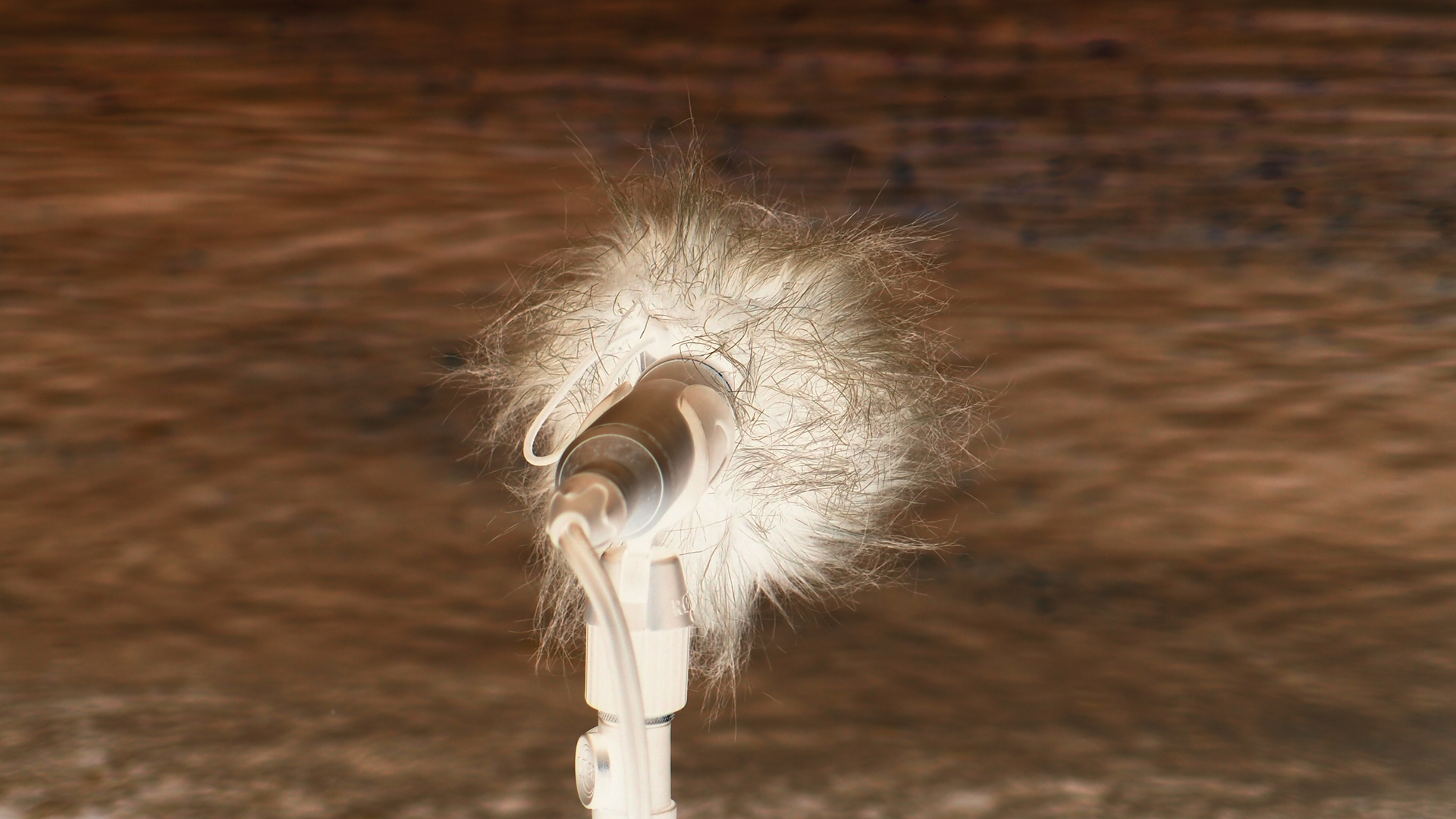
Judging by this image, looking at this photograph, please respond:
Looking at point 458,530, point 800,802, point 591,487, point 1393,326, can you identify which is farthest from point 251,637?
point 1393,326

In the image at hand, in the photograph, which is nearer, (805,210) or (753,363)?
(753,363)

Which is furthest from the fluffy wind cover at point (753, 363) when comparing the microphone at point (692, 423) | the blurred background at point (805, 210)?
the blurred background at point (805, 210)

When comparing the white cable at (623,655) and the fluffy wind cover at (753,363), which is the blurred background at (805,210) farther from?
the white cable at (623,655)

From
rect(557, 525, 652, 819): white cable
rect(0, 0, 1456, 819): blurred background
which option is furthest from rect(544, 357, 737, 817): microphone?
rect(0, 0, 1456, 819): blurred background

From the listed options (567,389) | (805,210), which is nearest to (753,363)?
(567,389)

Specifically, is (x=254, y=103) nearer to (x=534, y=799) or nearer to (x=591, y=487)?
(x=534, y=799)

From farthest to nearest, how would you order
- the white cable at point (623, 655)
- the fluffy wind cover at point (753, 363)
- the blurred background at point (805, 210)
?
the blurred background at point (805, 210), the fluffy wind cover at point (753, 363), the white cable at point (623, 655)

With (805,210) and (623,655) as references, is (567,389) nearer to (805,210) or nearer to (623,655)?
(623,655)
